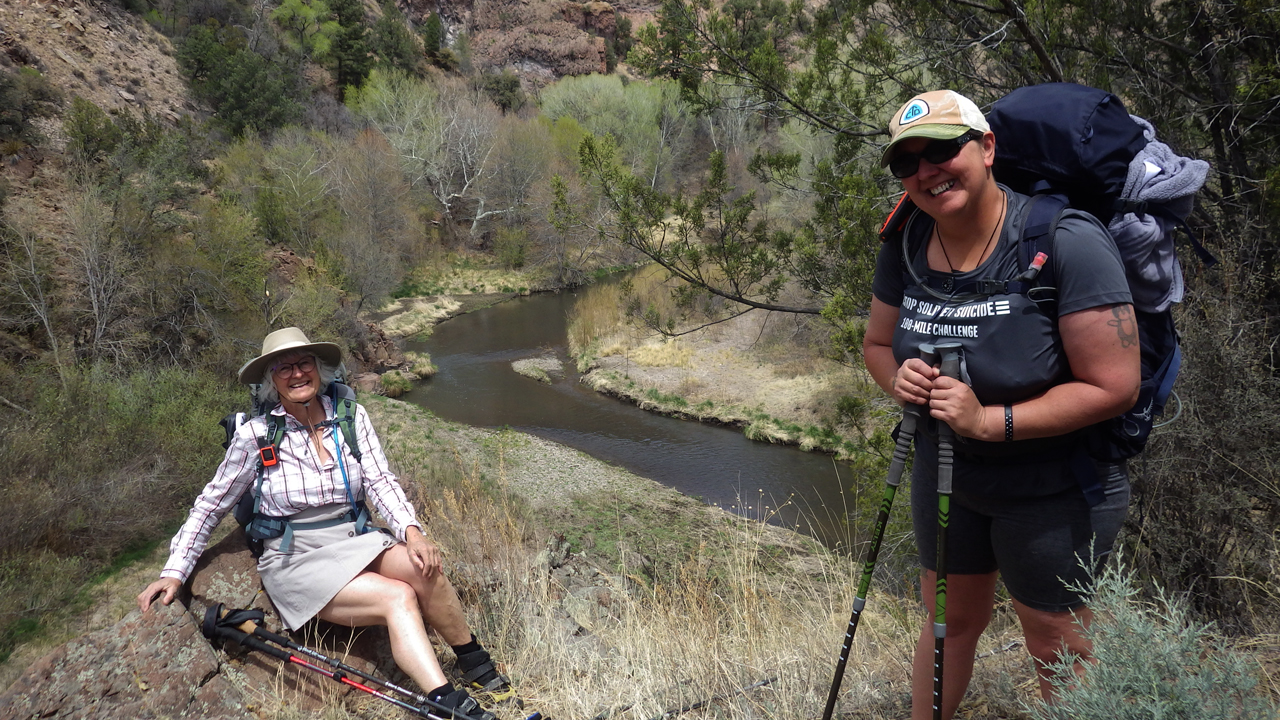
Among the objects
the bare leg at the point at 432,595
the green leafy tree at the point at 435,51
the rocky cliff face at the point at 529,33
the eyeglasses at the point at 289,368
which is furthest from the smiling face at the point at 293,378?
the rocky cliff face at the point at 529,33

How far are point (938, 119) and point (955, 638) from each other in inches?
47.3

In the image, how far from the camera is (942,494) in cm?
156

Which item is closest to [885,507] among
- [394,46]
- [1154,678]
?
[1154,678]

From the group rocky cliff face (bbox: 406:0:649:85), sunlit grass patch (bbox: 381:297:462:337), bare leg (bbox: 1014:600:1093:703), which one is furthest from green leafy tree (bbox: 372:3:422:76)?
bare leg (bbox: 1014:600:1093:703)

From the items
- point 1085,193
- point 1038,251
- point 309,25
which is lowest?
point 1038,251

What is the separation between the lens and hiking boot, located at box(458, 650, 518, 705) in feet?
8.91

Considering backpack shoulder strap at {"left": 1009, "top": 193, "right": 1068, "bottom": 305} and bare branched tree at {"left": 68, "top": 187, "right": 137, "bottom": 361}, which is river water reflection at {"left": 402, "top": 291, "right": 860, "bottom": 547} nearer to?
bare branched tree at {"left": 68, "top": 187, "right": 137, "bottom": 361}

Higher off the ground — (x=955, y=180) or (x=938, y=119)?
(x=938, y=119)

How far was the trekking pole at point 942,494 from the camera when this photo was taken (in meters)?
1.53

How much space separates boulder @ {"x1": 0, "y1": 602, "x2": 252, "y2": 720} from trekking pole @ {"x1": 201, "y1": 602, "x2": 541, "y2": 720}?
75 millimetres

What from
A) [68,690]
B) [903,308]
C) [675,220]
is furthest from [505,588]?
[675,220]

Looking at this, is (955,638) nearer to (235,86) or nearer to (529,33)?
(235,86)

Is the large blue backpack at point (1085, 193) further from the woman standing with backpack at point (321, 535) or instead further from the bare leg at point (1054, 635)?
the woman standing with backpack at point (321, 535)

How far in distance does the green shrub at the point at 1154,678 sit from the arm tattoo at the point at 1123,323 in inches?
16.6
